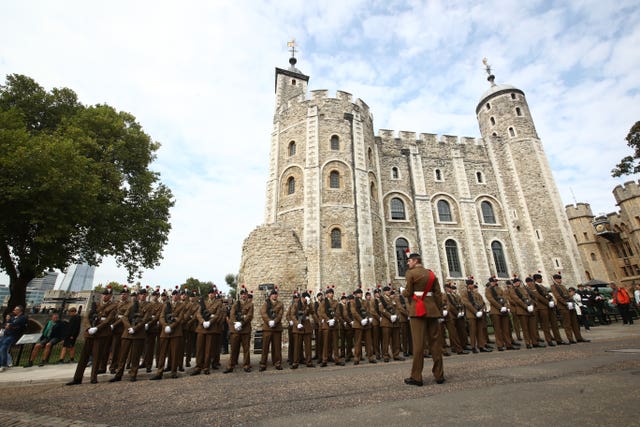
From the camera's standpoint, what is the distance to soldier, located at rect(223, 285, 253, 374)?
7367 millimetres

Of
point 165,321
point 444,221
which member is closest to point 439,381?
point 165,321

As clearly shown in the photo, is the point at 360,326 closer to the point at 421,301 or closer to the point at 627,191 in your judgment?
the point at 421,301

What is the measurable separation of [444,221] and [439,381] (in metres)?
21.8

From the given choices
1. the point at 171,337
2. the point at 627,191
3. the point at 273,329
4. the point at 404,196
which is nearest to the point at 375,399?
the point at 273,329

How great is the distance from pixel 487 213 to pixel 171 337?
84.6ft

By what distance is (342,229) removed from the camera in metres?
18.5

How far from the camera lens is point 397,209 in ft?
77.9

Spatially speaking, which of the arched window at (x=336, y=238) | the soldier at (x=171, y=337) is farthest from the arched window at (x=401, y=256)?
the soldier at (x=171, y=337)

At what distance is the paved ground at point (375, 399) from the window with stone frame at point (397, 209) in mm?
17678

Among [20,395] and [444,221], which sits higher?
[444,221]

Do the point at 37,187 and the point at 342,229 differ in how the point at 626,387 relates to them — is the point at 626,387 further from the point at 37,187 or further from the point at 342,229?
the point at 37,187

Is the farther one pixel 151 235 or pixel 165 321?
pixel 151 235

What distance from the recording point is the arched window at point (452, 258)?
75.2 ft

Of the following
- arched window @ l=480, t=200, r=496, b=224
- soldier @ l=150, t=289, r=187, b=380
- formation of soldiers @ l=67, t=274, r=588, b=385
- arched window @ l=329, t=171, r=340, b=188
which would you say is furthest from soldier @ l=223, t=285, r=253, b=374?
arched window @ l=480, t=200, r=496, b=224
